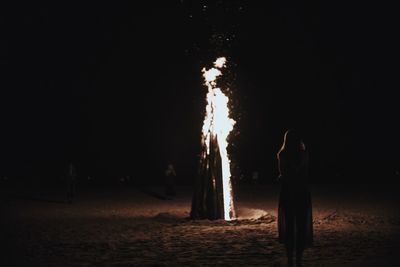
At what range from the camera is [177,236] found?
1592cm

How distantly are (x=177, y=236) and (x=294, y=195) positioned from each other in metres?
5.41

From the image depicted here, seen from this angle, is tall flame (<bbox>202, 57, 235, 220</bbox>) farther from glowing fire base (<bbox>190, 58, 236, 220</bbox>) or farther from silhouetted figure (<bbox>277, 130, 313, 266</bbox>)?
silhouetted figure (<bbox>277, 130, 313, 266</bbox>)

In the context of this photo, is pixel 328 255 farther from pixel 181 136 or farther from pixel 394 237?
pixel 181 136

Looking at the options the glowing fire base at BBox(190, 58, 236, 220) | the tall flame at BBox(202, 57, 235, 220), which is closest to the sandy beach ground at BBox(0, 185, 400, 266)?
the glowing fire base at BBox(190, 58, 236, 220)

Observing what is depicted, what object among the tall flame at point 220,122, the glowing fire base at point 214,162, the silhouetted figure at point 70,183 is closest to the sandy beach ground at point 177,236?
the glowing fire base at point 214,162

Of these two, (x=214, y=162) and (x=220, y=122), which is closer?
(x=214, y=162)

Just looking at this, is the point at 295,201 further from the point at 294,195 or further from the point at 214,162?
the point at 214,162

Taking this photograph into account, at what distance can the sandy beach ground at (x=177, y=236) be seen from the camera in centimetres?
1233

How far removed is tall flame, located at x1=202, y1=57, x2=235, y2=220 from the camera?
776 inches

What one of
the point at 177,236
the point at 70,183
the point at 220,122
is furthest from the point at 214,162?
the point at 70,183

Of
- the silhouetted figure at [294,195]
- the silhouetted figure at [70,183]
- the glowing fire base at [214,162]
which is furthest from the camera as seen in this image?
the silhouetted figure at [70,183]

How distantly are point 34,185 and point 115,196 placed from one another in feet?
40.2

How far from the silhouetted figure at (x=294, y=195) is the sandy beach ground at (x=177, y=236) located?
2.19ft

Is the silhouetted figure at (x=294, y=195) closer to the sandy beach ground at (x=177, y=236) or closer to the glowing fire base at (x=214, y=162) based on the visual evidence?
the sandy beach ground at (x=177, y=236)
